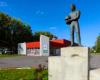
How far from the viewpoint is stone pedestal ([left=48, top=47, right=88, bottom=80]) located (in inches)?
488

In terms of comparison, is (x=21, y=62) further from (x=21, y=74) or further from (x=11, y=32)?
(x=11, y=32)

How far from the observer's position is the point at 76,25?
1361 centimetres

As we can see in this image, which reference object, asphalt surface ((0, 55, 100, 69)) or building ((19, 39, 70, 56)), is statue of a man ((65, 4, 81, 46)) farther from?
building ((19, 39, 70, 56))

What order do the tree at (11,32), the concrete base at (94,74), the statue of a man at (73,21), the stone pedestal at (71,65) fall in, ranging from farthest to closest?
1. the tree at (11,32)
2. the statue of a man at (73,21)
3. the stone pedestal at (71,65)
4. the concrete base at (94,74)

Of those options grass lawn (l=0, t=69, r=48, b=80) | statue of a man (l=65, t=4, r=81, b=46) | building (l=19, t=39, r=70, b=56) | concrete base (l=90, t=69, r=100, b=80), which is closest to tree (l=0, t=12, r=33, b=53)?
building (l=19, t=39, r=70, b=56)

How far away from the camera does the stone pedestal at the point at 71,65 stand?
40.7 feet

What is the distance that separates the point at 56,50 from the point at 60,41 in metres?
2.55

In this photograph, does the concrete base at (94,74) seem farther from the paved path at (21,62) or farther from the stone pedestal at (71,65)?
the paved path at (21,62)

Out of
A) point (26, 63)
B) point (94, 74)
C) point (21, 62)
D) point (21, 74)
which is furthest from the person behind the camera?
point (21, 62)

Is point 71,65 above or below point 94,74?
above

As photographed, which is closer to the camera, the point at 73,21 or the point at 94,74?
the point at 94,74

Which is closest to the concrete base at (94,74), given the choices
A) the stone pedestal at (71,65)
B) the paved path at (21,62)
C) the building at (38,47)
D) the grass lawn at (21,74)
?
the stone pedestal at (71,65)

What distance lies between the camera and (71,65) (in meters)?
12.8

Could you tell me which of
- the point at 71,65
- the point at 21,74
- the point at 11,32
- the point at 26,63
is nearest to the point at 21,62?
the point at 26,63
